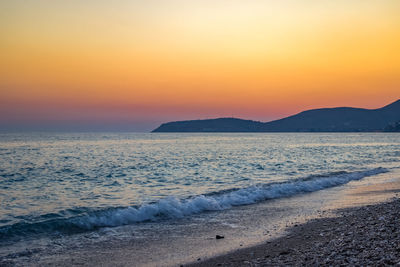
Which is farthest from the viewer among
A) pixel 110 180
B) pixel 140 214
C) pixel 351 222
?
pixel 110 180

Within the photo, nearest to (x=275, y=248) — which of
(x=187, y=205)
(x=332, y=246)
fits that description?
(x=332, y=246)

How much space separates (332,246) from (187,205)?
7.65m

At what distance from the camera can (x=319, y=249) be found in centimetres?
729

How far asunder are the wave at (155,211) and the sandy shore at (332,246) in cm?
495

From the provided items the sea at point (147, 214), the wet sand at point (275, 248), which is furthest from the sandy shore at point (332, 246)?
the sea at point (147, 214)

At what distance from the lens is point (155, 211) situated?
13062mm

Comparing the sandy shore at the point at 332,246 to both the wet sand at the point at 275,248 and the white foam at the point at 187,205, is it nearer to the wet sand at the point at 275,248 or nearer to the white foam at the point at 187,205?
the wet sand at the point at 275,248

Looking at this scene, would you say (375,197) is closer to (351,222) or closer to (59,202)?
(351,222)

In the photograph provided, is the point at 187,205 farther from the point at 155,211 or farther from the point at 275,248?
the point at 275,248

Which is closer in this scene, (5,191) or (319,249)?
(319,249)

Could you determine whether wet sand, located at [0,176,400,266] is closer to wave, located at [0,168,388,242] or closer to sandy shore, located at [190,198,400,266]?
sandy shore, located at [190,198,400,266]

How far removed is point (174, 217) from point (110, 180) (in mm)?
11158

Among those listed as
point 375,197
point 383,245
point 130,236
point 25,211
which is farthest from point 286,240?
point 25,211

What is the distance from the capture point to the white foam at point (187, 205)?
1195 cm
